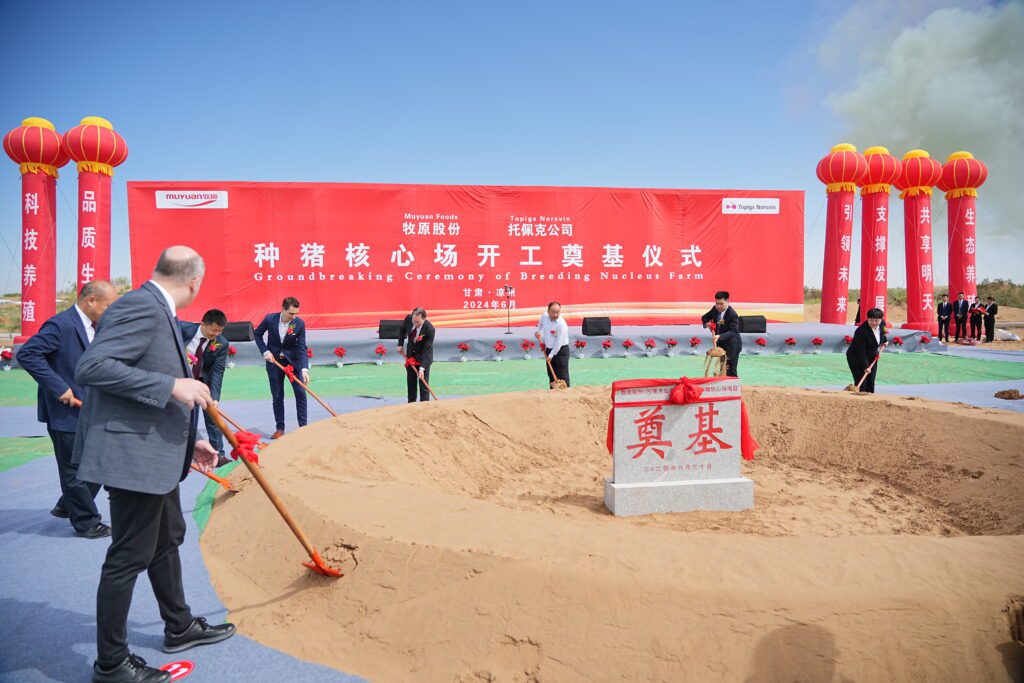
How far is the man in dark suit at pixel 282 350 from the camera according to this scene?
279 inches

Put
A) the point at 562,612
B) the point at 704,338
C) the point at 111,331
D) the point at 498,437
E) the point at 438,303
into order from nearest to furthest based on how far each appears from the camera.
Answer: the point at 111,331, the point at 562,612, the point at 498,437, the point at 704,338, the point at 438,303

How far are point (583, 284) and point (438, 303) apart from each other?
391 centimetres

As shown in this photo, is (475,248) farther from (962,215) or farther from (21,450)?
(962,215)

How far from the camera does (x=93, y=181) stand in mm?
14203

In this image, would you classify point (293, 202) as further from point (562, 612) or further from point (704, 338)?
point (562, 612)

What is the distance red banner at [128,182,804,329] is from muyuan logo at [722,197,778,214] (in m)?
0.04

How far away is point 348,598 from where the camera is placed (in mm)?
2895

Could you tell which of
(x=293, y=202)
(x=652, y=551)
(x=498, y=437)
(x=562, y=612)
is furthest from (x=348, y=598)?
(x=293, y=202)

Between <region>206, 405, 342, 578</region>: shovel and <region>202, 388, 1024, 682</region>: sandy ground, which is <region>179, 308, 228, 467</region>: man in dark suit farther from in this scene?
<region>206, 405, 342, 578</region>: shovel

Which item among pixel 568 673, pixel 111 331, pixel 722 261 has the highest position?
pixel 722 261

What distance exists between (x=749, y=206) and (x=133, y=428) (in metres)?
17.6

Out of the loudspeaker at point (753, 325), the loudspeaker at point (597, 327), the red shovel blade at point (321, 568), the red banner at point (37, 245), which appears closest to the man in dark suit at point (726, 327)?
the loudspeaker at point (597, 327)

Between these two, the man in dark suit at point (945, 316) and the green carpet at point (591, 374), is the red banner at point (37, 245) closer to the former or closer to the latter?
the green carpet at point (591, 374)

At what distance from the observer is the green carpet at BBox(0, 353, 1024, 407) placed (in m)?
10.6
